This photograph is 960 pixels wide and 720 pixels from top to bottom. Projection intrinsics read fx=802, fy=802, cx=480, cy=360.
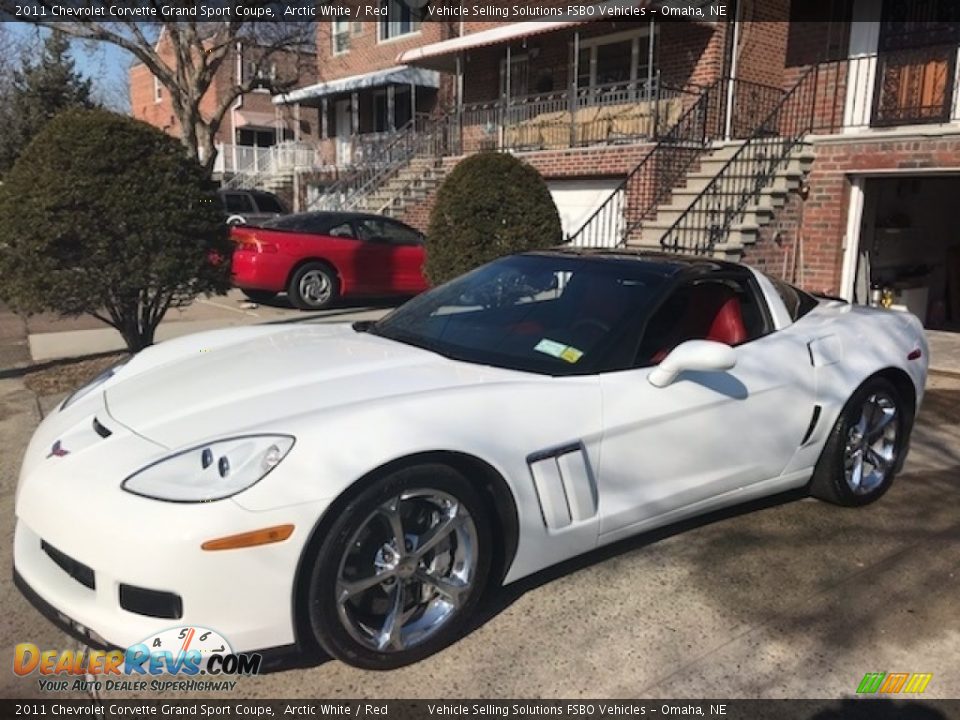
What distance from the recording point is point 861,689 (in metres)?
2.68

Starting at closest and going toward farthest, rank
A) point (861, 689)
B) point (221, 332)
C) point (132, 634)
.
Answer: point (132, 634) < point (861, 689) < point (221, 332)

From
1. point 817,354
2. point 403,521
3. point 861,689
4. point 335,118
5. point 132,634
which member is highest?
point 335,118

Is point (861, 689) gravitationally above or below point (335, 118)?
below

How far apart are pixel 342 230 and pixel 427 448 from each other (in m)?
9.39

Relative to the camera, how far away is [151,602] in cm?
235

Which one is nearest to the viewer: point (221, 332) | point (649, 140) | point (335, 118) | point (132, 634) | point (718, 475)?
point (132, 634)

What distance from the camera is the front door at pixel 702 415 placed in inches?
123

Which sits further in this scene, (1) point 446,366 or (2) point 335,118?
(2) point 335,118

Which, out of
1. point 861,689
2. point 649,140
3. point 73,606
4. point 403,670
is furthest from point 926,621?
point 649,140

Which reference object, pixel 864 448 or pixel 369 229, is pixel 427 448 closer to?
pixel 864 448

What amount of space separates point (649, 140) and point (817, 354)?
1047 cm

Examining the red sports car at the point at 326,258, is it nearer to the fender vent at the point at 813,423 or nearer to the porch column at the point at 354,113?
the fender vent at the point at 813,423

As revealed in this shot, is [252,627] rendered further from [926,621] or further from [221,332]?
[926,621]

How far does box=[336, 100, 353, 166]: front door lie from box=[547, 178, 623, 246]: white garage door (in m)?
12.3
